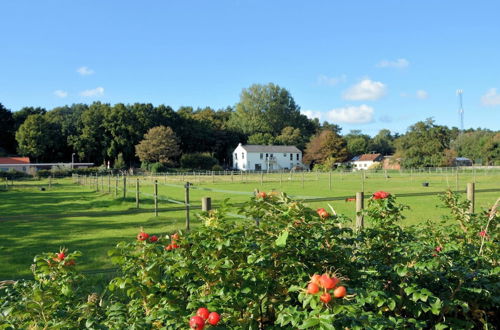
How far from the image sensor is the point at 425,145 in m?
56.3

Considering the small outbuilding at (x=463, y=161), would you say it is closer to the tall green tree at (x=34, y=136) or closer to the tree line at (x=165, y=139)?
the tree line at (x=165, y=139)

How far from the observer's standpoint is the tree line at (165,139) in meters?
59.0

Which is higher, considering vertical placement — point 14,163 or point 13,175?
point 14,163

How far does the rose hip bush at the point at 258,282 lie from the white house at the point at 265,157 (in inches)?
2829

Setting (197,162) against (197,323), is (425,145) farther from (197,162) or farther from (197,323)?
(197,323)

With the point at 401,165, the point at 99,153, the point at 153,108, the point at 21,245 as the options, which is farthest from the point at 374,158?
the point at 21,245

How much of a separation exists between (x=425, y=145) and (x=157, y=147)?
42.6 meters

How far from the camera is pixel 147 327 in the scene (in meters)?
1.75

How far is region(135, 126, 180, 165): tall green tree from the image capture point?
64.4m

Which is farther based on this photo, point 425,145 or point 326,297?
point 425,145

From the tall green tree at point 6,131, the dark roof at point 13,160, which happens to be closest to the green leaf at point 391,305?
the dark roof at point 13,160

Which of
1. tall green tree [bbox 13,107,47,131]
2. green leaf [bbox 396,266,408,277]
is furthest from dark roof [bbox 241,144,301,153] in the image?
green leaf [bbox 396,266,408,277]

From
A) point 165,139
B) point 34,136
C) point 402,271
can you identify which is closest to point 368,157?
point 165,139

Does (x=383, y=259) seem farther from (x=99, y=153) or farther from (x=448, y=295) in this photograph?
(x=99, y=153)
